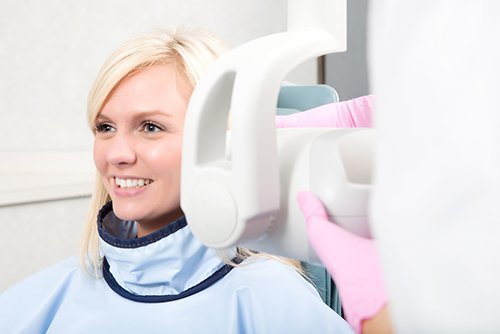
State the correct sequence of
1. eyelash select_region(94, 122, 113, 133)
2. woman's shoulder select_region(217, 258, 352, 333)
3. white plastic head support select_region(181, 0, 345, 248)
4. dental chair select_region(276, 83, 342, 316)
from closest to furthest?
white plastic head support select_region(181, 0, 345, 248)
woman's shoulder select_region(217, 258, 352, 333)
eyelash select_region(94, 122, 113, 133)
dental chair select_region(276, 83, 342, 316)

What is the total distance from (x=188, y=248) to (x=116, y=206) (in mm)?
120

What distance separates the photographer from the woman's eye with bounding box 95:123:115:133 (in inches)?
33.7

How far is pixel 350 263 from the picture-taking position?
0.34 meters

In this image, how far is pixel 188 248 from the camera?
796 millimetres

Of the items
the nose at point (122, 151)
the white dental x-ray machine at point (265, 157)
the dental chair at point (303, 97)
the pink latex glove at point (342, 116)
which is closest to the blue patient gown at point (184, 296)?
the nose at point (122, 151)

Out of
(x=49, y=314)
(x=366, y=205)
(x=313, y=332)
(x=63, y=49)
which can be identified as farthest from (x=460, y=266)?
(x=63, y=49)

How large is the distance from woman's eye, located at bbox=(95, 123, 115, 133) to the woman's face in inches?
1.2

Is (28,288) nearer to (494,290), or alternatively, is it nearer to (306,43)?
(306,43)

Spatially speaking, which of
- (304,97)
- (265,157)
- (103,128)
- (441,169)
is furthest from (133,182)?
(304,97)

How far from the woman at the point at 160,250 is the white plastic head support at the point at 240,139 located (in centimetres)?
38

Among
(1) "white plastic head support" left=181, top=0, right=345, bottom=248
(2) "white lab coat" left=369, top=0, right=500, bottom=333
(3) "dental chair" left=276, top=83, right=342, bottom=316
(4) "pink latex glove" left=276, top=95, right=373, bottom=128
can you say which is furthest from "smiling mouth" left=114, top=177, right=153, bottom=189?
(3) "dental chair" left=276, top=83, right=342, bottom=316

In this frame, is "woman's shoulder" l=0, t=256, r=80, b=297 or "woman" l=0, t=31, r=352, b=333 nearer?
"woman" l=0, t=31, r=352, b=333

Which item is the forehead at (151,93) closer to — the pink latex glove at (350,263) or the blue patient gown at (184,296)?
the blue patient gown at (184,296)

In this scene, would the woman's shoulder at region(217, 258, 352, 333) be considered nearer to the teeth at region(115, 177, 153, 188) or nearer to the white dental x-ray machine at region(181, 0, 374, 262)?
the teeth at region(115, 177, 153, 188)
